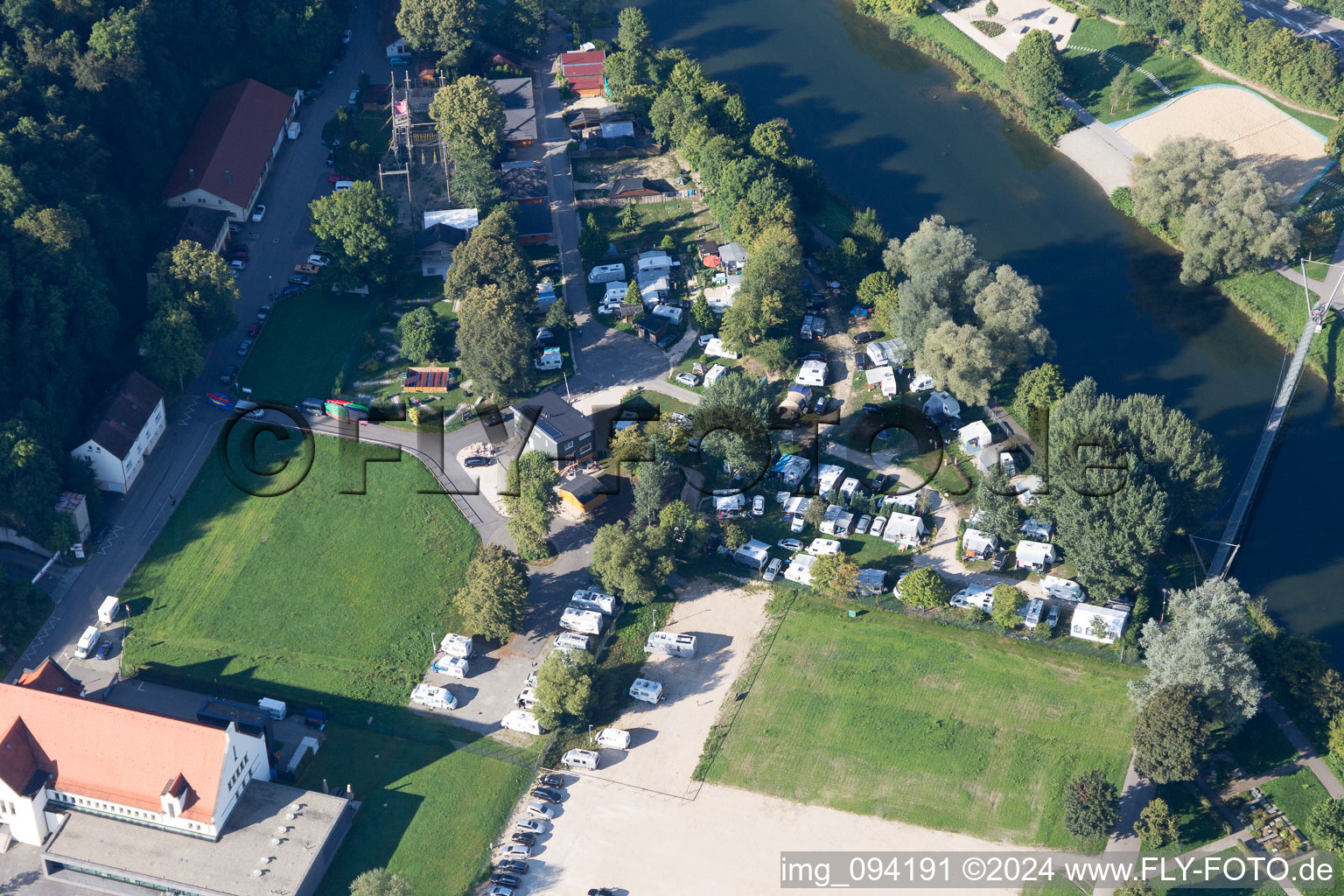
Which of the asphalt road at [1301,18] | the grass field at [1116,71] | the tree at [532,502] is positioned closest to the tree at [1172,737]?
the tree at [532,502]

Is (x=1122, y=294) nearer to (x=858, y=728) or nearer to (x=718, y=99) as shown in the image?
(x=718, y=99)

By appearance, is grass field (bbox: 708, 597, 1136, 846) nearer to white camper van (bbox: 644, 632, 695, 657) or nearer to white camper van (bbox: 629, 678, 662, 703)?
white camper van (bbox: 644, 632, 695, 657)

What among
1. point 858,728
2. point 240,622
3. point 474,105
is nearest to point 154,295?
point 240,622

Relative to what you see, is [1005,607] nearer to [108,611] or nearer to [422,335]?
[422,335]

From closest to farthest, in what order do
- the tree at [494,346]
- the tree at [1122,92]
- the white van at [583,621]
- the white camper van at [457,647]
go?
the white camper van at [457,647]
the white van at [583,621]
the tree at [494,346]
the tree at [1122,92]

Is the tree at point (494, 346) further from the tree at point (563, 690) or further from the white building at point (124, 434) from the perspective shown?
the tree at point (563, 690)

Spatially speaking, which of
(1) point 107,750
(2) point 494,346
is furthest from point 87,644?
(2) point 494,346

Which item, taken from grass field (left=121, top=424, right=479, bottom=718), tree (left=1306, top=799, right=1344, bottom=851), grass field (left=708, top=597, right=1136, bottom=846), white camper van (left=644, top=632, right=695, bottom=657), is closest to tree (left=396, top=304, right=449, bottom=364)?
grass field (left=121, top=424, right=479, bottom=718)
